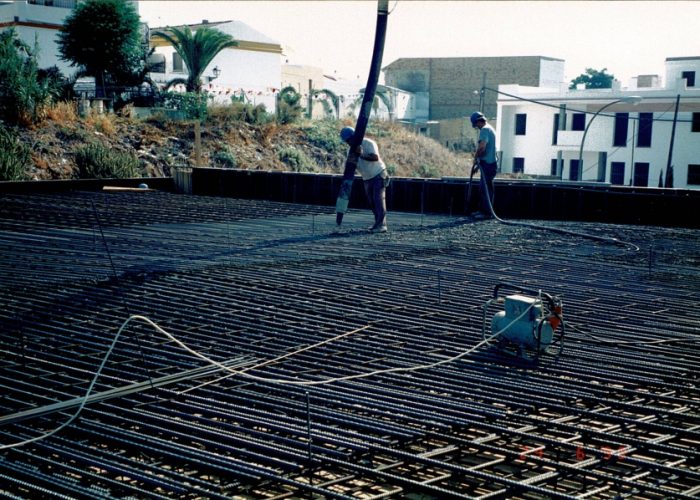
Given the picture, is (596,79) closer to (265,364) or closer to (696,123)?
(696,123)

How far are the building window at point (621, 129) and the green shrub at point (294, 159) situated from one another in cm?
1749

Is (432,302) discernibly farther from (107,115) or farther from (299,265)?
(107,115)

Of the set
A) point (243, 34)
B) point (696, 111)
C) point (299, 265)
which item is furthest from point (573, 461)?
point (243, 34)

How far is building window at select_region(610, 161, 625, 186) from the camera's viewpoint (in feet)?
142

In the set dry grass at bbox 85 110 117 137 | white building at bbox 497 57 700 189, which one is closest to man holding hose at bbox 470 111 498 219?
dry grass at bbox 85 110 117 137

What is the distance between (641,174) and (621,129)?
247cm

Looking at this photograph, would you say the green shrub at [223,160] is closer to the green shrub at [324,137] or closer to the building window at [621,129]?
the green shrub at [324,137]

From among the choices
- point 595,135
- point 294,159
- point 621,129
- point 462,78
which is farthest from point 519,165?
point 294,159

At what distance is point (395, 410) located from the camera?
4.69 meters

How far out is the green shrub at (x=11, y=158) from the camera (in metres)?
19.8

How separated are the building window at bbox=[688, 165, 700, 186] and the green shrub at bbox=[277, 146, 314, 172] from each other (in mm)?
18764

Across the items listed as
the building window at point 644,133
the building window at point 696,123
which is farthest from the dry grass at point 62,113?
the building window at point 696,123

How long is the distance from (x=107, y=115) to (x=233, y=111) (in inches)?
236

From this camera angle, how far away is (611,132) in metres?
43.2
